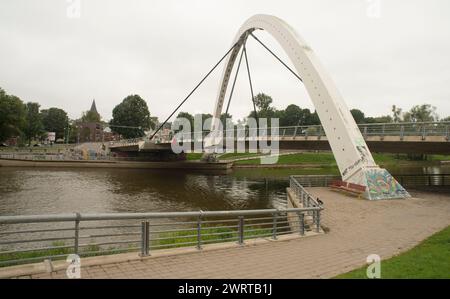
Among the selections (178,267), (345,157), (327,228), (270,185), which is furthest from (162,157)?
(178,267)

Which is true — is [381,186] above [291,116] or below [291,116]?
below

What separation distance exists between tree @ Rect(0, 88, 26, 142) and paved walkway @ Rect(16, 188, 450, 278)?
6647cm

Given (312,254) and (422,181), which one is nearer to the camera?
(312,254)

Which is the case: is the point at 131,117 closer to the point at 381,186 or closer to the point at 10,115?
the point at 10,115

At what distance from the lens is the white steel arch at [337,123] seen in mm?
19703

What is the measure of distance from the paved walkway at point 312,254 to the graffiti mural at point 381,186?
4104mm

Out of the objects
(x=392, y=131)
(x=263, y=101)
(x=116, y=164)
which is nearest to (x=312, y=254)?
(x=392, y=131)

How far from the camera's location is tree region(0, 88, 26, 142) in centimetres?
6359

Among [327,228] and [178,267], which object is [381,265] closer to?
[178,267]

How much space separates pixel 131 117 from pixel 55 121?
4918cm

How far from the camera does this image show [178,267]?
6797 millimetres

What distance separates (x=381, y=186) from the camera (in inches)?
766

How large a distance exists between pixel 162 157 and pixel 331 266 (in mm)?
56085

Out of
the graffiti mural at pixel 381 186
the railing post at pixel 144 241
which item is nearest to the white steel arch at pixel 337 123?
the graffiti mural at pixel 381 186
